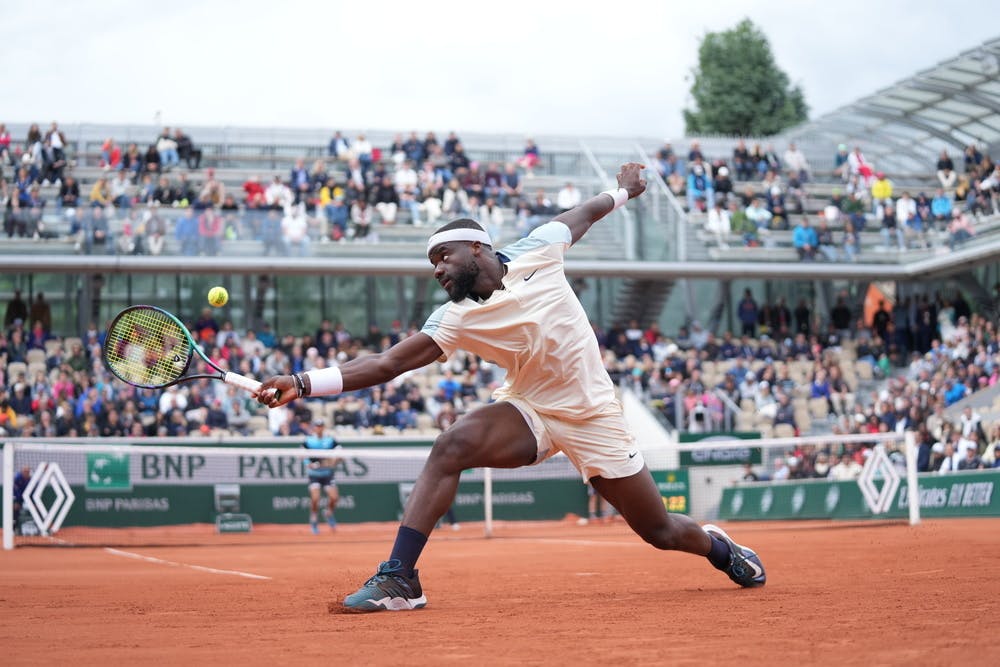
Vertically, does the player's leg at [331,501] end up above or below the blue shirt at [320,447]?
below

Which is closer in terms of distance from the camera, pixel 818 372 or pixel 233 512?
pixel 233 512

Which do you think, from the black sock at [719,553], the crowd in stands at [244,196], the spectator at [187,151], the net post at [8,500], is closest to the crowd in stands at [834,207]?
the crowd in stands at [244,196]

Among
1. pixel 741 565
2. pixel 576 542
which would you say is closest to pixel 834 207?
pixel 576 542

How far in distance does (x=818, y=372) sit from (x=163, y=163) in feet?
51.2

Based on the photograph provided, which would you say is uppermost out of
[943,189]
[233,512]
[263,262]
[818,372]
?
[943,189]

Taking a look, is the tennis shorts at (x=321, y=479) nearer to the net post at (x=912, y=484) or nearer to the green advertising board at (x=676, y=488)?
the green advertising board at (x=676, y=488)

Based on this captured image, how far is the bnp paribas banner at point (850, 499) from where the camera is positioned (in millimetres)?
19422

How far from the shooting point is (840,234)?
30875mm

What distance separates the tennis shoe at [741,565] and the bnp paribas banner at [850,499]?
1188 cm

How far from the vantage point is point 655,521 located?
7301 mm

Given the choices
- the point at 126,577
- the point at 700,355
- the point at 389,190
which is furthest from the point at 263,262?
the point at 126,577

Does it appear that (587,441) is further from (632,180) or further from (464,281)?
(632,180)

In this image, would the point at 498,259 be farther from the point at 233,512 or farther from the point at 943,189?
the point at 943,189

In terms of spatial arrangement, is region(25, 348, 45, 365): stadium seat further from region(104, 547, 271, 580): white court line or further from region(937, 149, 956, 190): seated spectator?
region(937, 149, 956, 190): seated spectator
